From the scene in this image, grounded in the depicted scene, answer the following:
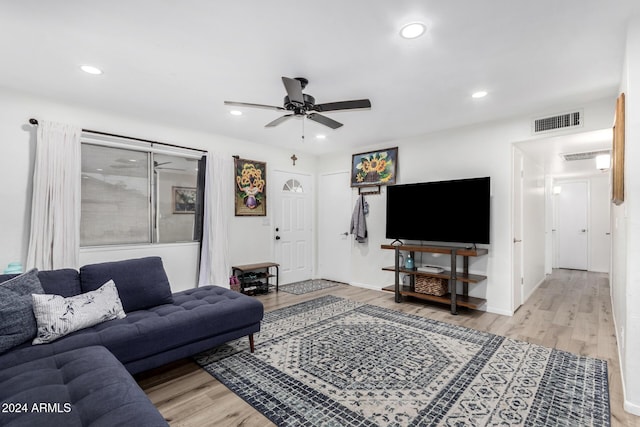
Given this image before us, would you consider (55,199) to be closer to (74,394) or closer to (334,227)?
(74,394)

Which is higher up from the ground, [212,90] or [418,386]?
[212,90]

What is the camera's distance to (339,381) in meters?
2.33

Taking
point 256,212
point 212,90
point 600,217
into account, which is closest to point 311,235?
point 256,212

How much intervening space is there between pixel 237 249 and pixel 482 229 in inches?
142

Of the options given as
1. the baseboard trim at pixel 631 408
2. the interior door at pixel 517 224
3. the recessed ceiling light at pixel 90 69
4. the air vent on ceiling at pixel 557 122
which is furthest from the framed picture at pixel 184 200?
the baseboard trim at pixel 631 408

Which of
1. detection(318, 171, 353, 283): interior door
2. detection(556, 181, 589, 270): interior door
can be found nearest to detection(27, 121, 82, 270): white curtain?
detection(318, 171, 353, 283): interior door

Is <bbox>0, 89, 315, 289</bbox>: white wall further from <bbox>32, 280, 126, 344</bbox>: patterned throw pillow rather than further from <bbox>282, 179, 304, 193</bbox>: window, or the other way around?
<bbox>32, 280, 126, 344</bbox>: patterned throw pillow

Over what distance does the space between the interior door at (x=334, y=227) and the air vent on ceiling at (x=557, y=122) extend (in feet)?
9.66

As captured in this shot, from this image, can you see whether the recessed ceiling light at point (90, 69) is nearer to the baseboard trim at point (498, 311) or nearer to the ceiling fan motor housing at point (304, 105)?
the ceiling fan motor housing at point (304, 105)

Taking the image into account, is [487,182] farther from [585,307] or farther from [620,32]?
[585,307]

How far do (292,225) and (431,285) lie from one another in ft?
8.87

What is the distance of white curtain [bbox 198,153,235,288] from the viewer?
4398 millimetres

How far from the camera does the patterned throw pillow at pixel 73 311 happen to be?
202 centimetres

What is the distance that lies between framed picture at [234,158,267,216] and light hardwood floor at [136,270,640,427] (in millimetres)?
1440
